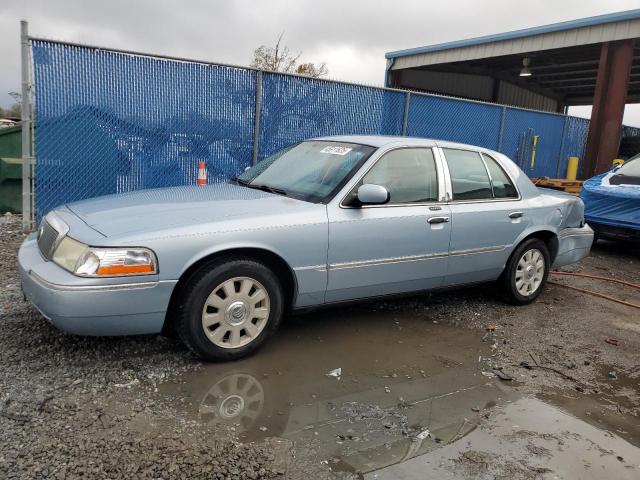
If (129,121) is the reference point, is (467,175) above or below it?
below

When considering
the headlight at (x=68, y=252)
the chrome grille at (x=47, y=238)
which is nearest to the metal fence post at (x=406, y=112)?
the chrome grille at (x=47, y=238)

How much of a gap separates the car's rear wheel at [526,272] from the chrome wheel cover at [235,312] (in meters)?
2.69

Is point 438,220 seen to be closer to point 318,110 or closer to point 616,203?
point 318,110

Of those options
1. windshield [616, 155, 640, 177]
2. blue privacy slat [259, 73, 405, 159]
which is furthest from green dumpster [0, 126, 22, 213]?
windshield [616, 155, 640, 177]

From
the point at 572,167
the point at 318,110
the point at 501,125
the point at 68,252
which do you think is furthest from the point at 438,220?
the point at 572,167

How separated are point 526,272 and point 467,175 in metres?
1.26

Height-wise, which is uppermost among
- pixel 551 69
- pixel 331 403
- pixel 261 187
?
pixel 551 69

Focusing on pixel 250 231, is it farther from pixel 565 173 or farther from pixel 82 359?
pixel 565 173

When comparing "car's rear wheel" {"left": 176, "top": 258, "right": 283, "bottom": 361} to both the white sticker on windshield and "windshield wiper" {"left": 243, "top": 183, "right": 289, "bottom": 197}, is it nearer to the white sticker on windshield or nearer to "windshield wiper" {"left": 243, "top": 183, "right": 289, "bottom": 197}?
"windshield wiper" {"left": 243, "top": 183, "right": 289, "bottom": 197}

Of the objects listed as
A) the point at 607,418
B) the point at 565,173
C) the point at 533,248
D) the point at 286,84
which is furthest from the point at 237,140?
the point at 565,173

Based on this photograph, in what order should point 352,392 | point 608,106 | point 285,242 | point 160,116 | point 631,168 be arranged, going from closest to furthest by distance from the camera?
point 352,392
point 285,242
point 160,116
point 631,168
point 608,106

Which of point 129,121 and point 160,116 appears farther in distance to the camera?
point 160,116

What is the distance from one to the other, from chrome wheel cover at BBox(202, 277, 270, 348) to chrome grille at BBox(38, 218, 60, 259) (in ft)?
3.44

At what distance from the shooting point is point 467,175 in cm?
483
